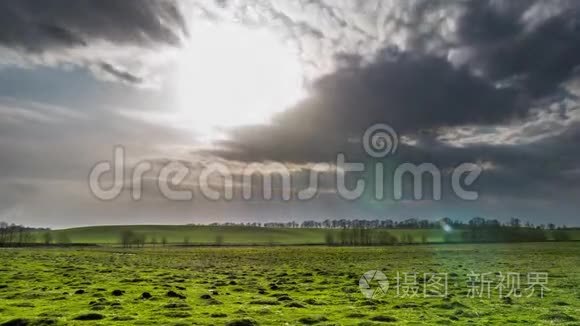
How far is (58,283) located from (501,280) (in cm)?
4050

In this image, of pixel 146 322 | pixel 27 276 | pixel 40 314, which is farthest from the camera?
pixel 27 276

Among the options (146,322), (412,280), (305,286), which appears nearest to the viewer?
(146,322)

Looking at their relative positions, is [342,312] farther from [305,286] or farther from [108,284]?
[108,284]

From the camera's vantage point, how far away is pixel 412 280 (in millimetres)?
38906

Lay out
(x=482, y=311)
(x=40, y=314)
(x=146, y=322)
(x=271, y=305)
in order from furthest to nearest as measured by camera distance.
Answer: (x=271, y=305), (x=482, y=311), (x=40, y=314), (x=146, y=322)

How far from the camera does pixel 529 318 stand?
74.4ft

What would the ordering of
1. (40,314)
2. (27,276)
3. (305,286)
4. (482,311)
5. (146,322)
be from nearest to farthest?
(146,322)
(40,314)
(482,311)
(305,286)
(27,276)

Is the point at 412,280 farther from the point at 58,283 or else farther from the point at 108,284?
the point at 58,283

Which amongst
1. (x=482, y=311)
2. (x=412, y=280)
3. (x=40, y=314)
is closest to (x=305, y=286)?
(x=412, y=280)

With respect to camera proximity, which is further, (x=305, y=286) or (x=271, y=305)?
(x=305, y=286)

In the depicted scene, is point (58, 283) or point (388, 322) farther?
point (58, 283)

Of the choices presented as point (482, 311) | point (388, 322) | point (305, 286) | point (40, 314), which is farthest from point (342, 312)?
point (40, 314)

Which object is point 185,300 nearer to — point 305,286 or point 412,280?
point 305,286

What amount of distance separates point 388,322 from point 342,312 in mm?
3369
